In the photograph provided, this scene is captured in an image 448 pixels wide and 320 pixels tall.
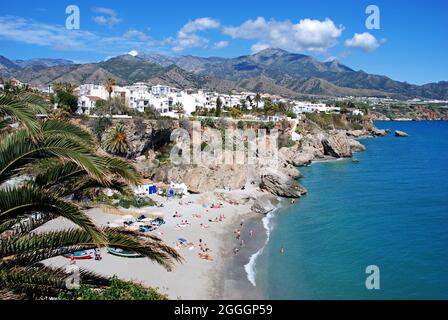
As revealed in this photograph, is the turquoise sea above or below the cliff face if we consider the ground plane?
below

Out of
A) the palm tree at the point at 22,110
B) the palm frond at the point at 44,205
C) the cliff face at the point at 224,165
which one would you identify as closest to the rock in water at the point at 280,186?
the cliff face at the point at 224,165

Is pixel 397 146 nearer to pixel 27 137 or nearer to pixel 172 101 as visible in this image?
pixel 172 101

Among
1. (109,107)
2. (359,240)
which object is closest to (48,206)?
(359,240)

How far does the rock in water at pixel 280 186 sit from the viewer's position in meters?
46.6

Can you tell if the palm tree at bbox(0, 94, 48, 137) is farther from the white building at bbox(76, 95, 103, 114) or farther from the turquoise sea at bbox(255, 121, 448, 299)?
the white building at bbox(76, 95, 103, 114)

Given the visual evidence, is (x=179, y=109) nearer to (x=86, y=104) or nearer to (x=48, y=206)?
(x=86, y=104)

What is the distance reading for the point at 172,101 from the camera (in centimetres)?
8544

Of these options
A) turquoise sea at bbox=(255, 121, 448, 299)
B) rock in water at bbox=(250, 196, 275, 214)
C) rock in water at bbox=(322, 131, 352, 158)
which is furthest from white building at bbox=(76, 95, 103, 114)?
rock in water at bbox=(322, 131, 352, 158)

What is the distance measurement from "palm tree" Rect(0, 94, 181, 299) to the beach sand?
30.1 ft

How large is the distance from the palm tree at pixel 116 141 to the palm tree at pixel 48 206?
42500 millimetres

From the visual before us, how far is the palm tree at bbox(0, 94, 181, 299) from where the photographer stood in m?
6.05

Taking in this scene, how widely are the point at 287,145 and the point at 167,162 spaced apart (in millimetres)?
32393

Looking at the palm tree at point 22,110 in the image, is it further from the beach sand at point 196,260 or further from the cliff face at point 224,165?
the cliff face at point 224,165
